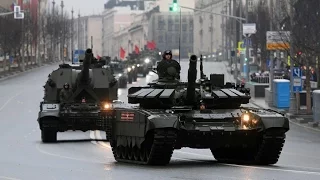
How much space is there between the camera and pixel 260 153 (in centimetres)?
1975

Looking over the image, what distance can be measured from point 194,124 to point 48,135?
12.1 metres

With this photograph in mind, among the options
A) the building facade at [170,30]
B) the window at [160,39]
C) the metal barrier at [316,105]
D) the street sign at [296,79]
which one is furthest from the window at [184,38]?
the metal barrier at [316,105]

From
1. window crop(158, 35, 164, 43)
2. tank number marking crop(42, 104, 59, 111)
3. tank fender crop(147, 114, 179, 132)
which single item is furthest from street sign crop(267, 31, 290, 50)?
window crop(158, 35, 164, 43)

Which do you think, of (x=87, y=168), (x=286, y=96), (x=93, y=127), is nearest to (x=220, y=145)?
(x=87, y=168)

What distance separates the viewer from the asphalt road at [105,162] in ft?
57.2

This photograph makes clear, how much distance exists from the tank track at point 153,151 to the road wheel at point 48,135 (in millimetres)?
9321

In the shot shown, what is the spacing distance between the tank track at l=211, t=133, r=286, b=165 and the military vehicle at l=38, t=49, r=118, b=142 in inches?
266

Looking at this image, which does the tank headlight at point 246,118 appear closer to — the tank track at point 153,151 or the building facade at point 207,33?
the tank track at point 153,151

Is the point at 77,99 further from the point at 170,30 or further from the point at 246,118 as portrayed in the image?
the point at 170,30

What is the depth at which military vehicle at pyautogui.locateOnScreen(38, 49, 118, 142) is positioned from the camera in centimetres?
3066

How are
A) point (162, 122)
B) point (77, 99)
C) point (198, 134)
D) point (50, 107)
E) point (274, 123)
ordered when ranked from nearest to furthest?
point (162, 122), point (274, 123), point (198, 134), point (50, 107), point (77, 99)

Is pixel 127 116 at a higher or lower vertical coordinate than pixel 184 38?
lower

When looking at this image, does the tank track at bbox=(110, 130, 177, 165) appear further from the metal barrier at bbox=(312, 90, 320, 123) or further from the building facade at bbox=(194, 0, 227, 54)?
the building facade at bbox=(194, 0, 227, 54)

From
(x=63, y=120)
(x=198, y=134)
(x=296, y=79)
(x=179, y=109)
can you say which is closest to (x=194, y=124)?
(x=198, y=134)
